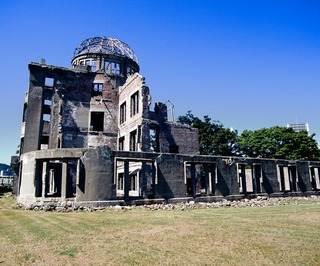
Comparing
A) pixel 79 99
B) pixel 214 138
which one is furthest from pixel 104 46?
pixel 214 138

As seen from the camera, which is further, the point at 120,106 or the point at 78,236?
the point at 120,106

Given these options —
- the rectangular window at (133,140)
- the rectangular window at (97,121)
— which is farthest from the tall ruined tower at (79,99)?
the rectangular window at (133,140)

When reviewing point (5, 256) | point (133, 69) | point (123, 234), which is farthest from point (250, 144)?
point (5, 256)

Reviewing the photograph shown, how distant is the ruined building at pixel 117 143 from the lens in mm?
16297

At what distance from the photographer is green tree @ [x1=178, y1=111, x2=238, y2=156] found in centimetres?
4047

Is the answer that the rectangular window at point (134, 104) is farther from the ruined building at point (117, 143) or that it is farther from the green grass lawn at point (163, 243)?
the green grass lawn at point (163, 243)

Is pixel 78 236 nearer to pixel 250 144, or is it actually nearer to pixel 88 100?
pixel 88 100

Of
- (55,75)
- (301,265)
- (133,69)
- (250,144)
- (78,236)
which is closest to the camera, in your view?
(301,265)

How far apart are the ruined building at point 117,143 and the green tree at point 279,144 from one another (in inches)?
453

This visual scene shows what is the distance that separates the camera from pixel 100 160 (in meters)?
14.9

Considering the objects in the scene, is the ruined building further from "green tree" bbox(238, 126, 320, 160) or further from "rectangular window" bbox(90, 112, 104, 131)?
"green tree" bbox(238, 126, 320, 160)

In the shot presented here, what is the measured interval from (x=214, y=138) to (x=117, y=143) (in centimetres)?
1903

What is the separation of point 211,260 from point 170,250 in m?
1.01

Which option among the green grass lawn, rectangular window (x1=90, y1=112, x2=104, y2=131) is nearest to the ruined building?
rectangular window (x1=90, y1=112, x2=104, y2=131)
